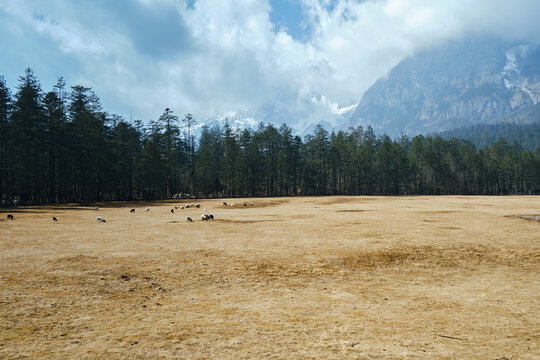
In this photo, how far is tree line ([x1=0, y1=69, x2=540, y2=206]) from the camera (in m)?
53.8

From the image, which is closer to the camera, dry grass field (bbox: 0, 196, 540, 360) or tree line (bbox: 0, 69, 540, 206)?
dry grass field (bbox: 0, 196, 540, 360)

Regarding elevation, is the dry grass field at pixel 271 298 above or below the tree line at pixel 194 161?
below

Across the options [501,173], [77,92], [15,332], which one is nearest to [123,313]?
[15,332]

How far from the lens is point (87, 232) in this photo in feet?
65.8

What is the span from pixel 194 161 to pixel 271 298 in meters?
99.8

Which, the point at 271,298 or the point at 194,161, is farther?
the point at 194,161

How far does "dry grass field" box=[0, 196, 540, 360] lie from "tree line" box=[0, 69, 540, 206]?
47.4 meters

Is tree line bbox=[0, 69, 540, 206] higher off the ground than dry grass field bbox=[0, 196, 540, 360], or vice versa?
tree line bbox=[0, 69, 540, 206]

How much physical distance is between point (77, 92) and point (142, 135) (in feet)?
102

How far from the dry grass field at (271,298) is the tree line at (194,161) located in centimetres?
4737

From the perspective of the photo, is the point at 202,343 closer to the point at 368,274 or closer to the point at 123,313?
the point at 123,313

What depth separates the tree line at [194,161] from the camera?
53844mm

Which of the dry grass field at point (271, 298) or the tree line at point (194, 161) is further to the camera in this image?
the tree line at point (194, 161)

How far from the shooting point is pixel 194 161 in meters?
104
